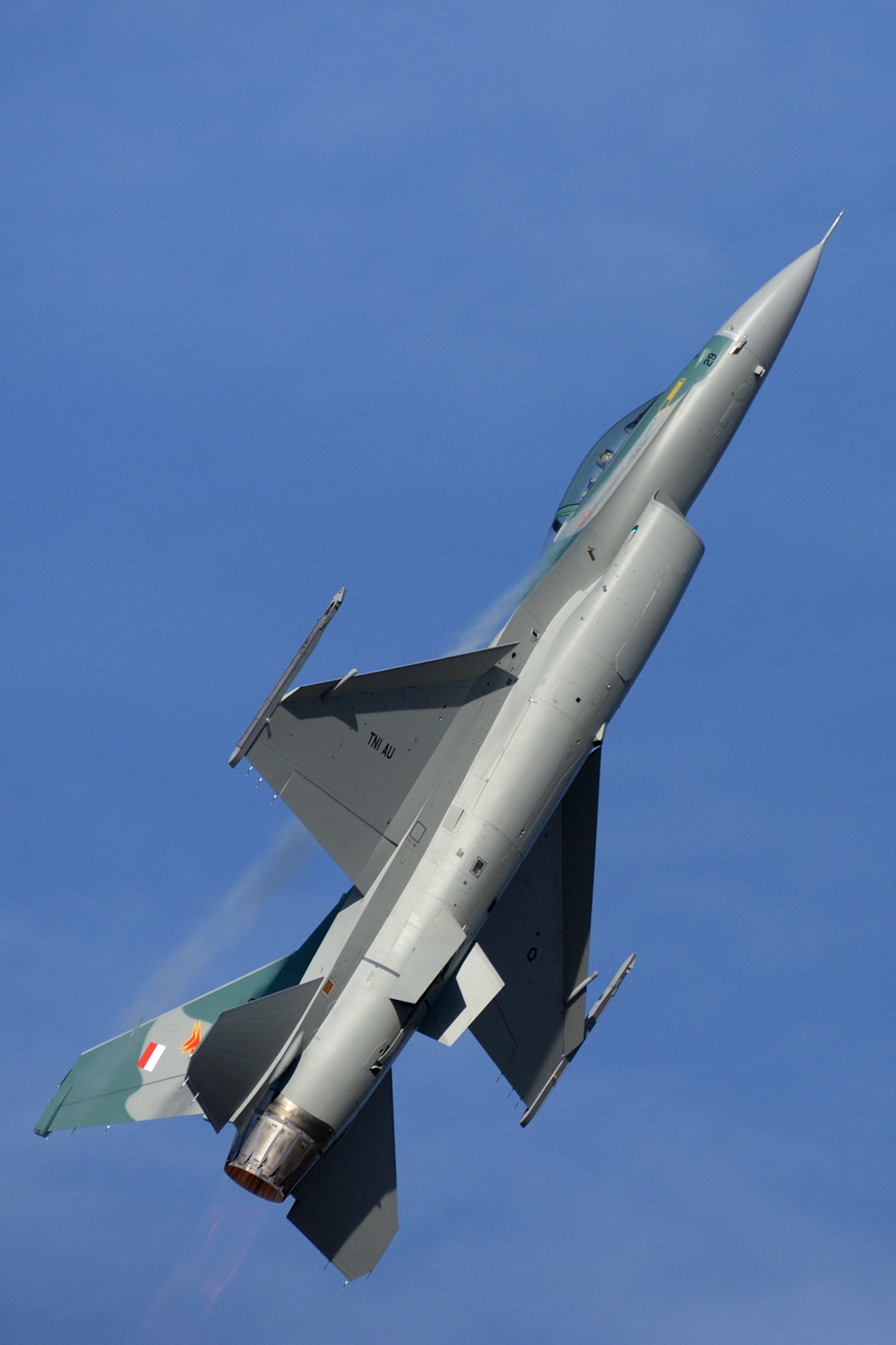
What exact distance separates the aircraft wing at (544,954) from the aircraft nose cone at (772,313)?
784cm

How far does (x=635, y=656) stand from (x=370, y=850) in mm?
4921

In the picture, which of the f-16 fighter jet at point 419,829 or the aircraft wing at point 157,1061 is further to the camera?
the aircraft wing at point 157,1061

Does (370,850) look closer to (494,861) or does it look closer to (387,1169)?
(494,861)

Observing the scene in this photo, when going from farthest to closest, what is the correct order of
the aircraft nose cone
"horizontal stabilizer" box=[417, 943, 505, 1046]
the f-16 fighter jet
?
the aircraft nose cone, "horizontal stabilizer" box=[417, 943, 505, 1046], the f-16 fighter jet

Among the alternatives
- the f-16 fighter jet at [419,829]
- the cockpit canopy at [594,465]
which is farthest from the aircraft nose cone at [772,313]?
the cockpit canopy at [594,465]

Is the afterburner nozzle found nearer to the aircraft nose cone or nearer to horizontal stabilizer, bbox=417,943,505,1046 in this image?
horizontal stabilizer, bbox=417,943,505,1046

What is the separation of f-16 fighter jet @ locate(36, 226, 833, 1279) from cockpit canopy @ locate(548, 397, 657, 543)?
0.37 metres

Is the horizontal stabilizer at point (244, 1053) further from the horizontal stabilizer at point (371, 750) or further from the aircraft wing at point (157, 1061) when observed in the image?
the horizontal stabilizer at point (371, 750)

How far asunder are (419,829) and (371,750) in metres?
1.50

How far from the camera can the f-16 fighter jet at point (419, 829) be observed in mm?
23531

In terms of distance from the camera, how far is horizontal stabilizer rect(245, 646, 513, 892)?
81.8 feet

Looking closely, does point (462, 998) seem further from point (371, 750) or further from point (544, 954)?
point (371, 750)

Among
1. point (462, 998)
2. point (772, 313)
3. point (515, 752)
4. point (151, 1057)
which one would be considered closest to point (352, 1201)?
point (462, 998)

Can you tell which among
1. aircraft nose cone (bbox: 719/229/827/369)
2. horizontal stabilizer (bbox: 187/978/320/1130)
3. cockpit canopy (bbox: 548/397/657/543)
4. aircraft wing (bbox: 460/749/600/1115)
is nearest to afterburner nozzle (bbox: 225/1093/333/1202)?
horizontal stabilizer (bbox: 187/978/320/1130)
